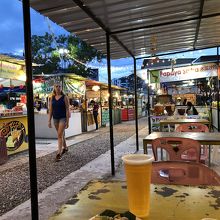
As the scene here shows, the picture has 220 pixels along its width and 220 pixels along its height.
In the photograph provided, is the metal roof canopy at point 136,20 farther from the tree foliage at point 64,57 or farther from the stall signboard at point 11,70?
the tree foliage at point 64,57

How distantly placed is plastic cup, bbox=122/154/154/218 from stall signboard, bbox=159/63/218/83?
455 inches

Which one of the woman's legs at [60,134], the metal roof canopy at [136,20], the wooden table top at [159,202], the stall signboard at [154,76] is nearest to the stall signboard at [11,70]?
the woman's legs at [60,134]

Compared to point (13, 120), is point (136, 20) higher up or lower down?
higher up

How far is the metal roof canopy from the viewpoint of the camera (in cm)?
437

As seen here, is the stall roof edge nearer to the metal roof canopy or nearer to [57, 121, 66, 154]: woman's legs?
[57, 121, 66, 154]: woman's legs

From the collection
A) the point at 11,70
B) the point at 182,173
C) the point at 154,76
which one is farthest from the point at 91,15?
the point at 154,76

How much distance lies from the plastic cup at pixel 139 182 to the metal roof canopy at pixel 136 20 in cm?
327

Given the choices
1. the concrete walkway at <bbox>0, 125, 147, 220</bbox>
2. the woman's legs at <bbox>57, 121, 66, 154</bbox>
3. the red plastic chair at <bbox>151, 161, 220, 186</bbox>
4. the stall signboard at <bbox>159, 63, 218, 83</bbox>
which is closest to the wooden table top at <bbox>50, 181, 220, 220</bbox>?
the red plastic chair at <bbox>151, 161, 220, 186</bbox>

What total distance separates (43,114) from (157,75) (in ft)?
18.3

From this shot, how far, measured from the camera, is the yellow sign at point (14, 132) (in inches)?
311

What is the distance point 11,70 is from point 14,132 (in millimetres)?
2420

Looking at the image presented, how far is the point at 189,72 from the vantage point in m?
12.6

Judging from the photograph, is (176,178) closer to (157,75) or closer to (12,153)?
(12,153)

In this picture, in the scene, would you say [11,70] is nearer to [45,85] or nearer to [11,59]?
[11,59]
